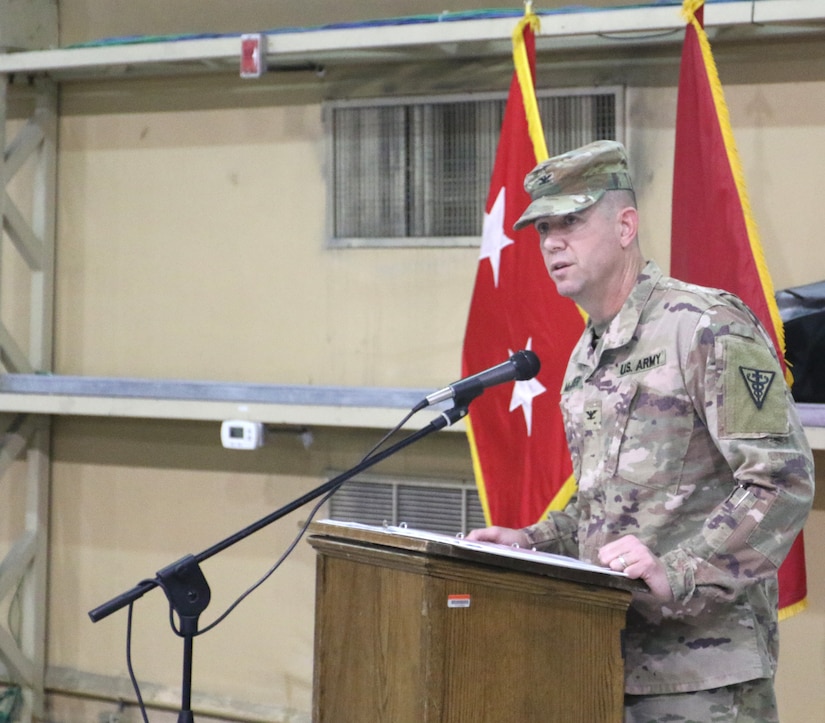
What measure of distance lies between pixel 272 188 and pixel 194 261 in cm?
46

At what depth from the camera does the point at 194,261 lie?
4469 mm

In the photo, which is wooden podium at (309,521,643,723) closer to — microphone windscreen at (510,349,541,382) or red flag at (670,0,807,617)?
microphone windscreen at (510,349,541,382)

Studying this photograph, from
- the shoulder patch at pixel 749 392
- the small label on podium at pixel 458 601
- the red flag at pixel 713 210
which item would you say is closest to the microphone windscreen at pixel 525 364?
the shoulder patch at pixel 749 392

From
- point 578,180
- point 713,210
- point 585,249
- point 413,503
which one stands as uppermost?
point 713,210

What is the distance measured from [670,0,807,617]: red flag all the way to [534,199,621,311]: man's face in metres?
1.32

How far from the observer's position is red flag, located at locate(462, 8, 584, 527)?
3.30m

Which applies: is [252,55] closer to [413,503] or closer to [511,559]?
[413,503]

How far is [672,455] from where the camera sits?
173cm

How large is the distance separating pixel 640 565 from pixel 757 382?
0.34m

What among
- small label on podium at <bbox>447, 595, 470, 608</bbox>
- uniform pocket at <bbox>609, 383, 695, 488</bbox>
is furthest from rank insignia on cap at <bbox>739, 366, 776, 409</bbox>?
small label on podium at <bbox>447, 595, 470, 608</bbox>

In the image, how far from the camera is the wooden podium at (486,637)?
149 centimetres

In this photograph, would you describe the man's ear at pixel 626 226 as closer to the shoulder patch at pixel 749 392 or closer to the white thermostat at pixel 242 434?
the shoulder patch at pixel 749 392

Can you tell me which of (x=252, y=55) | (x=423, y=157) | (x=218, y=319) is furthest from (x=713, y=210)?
(x=218, y=319)

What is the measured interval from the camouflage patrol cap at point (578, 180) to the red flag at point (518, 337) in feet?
4.56
